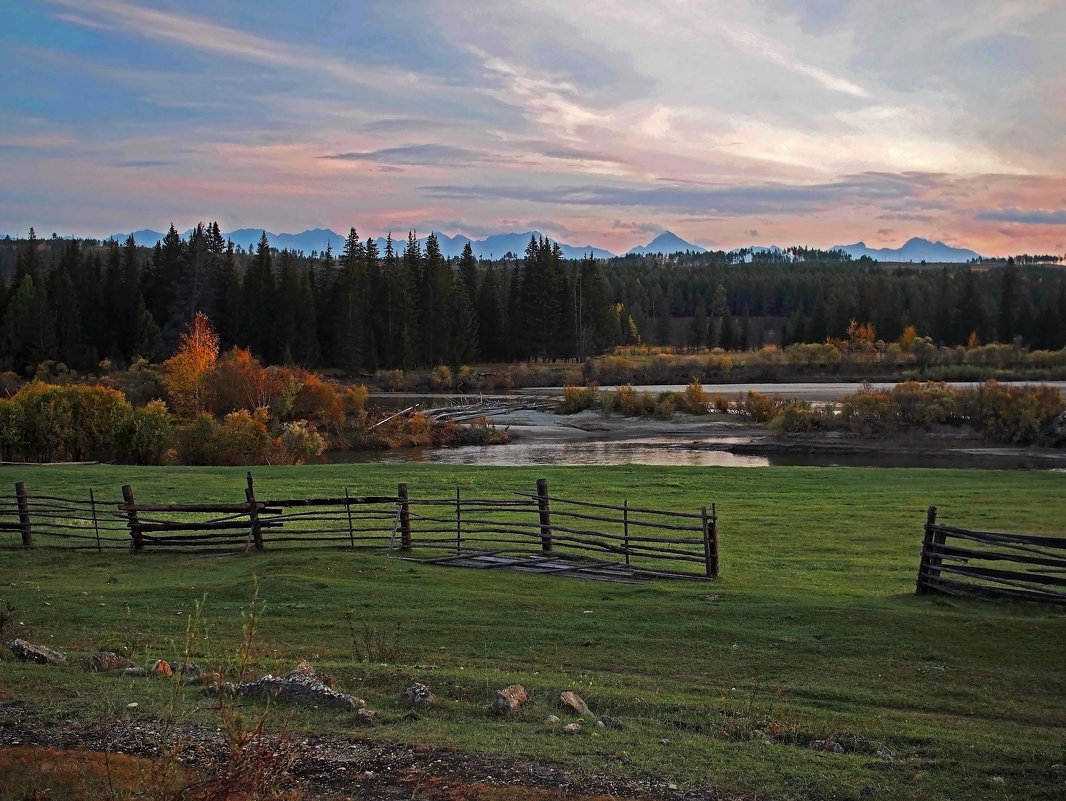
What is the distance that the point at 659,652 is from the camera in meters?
11.6

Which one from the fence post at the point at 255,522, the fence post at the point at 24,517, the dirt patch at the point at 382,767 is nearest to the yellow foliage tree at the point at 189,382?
the fence post at the point at 24,517

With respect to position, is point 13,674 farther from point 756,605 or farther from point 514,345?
point 514,345

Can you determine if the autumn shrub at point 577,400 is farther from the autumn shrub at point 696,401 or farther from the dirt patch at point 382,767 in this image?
the dirt patch at point 382,767

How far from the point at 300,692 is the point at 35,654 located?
365cm

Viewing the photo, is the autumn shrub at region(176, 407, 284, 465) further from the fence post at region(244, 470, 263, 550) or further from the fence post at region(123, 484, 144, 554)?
the fence post at region(244, 470, 263, 550)

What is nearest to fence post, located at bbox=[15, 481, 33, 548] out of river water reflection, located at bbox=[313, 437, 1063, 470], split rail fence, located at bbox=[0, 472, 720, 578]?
split rail fence, located at bbox=[0, 472, 720, 578]

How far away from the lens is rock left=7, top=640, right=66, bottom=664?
10281mm

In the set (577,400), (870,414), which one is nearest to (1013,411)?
(870,414)

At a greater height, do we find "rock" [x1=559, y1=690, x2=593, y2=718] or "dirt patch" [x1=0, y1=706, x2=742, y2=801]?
"dirt patch" [x1=0, y1=706, x2=742, y2=801]

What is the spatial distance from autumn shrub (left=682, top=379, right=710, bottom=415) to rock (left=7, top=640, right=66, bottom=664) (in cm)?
5644

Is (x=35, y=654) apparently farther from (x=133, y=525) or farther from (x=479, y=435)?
(x=479, y=435)

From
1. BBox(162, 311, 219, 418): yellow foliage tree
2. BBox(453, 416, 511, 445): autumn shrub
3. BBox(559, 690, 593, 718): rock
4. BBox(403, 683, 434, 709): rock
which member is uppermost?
BBox(162, 311, 219, 418): yellow foliage tree

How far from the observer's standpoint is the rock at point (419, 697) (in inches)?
348

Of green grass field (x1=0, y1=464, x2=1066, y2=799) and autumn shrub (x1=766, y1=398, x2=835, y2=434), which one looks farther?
autumn shrub (x1=766, y1=398, x2=835, y2=434)
